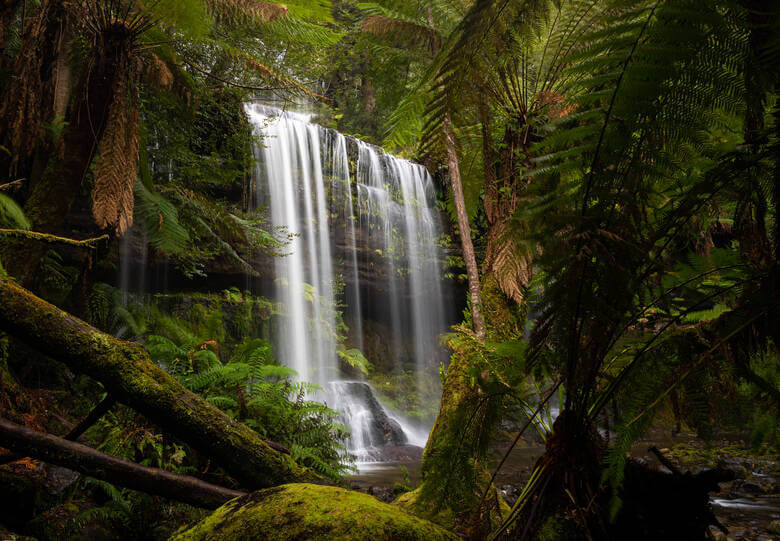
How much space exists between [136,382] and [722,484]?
646cm

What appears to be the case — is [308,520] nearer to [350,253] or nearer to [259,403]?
[259,403]

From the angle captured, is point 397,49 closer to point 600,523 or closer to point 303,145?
point 600,523

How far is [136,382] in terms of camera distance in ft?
6.28

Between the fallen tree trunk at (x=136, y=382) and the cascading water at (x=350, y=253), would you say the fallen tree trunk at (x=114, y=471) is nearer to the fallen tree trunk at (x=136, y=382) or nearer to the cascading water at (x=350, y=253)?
the fallen tree trunk at (x=136, y=382)

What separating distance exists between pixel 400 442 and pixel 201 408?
781 centimetres

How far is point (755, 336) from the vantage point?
3.61 feet

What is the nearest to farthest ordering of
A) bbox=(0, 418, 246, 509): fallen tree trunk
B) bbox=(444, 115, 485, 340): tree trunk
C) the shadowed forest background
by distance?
the shadowed forest background, bbox=(0, 418, 246, 509): fallen tree trunk, bbox=(444, 115, 485, 340): tree trunk

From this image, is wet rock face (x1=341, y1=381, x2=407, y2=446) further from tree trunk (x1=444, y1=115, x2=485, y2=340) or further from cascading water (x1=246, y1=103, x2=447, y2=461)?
tree trunk (x1=444, y1=115, x2=485, y2=340)

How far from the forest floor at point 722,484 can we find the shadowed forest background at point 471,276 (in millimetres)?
64

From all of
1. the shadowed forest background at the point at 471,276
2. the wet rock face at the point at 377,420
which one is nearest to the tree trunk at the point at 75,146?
the shadowed forest background at the point at 471,276

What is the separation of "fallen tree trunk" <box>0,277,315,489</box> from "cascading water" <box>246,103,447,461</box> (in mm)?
7155

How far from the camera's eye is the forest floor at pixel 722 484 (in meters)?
3.64

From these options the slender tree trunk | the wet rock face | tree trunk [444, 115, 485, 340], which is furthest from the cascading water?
the slender tree trunk

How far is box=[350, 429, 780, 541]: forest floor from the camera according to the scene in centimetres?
364
